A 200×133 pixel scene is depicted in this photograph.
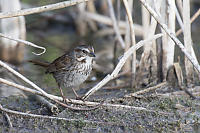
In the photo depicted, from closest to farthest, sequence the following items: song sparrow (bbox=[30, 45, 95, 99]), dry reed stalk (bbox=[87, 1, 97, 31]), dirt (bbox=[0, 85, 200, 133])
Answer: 1. dirt (bbox=[0, 85, 200, 133])
2. song sparrow (bbox=[30, 45, 95, 99])
3. dry reed stalk (bbox=[87, 1, 97, 31])

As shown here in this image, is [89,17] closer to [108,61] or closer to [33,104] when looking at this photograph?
[108,61]

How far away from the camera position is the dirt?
511cm

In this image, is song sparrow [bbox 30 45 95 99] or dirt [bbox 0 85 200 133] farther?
song sparrow [bbox 30 45 95 99]

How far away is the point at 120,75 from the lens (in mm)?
7328

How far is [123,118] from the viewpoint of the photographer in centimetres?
530

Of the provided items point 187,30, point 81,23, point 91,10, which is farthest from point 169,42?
point 81,23

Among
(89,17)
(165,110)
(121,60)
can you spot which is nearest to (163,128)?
(165,110)

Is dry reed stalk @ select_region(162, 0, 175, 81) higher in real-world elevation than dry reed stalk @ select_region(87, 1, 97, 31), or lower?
lower

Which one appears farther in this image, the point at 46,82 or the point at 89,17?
the point at 89,17

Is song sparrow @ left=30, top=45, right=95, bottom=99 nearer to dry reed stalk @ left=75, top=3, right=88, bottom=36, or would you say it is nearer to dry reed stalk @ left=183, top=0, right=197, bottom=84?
dry reed stalk @ left=183, top=0, right=197, bottom=84

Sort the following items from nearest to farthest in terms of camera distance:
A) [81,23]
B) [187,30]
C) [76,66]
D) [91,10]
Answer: [76,66] < [187,30] < [91,10] < [81,23]

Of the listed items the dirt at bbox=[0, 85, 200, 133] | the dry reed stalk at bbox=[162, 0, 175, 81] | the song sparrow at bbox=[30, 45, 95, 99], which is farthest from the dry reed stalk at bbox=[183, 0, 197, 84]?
the song sparrow at bbox=[30, 45, 95, 99]

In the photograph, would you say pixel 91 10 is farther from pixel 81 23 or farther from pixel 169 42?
pixel 169 42

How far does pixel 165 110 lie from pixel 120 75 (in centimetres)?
188
